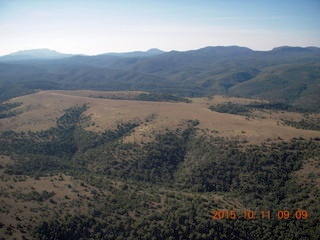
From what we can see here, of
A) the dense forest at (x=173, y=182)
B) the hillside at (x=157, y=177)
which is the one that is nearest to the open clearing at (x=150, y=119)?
the hillside at (x=157, y=177)

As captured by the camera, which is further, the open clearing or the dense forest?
the open clearing

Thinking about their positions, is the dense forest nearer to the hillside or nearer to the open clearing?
the hillside

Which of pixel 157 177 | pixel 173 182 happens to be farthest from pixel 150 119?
pixel 173 182

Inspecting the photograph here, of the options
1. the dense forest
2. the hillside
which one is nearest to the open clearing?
the hillside

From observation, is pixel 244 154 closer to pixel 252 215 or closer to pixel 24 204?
pixel 252 215

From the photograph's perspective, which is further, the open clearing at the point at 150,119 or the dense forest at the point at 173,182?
the open clearing at the point at 150,119

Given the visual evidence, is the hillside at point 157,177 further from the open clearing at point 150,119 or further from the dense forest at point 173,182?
the open clearing at point 150,119
